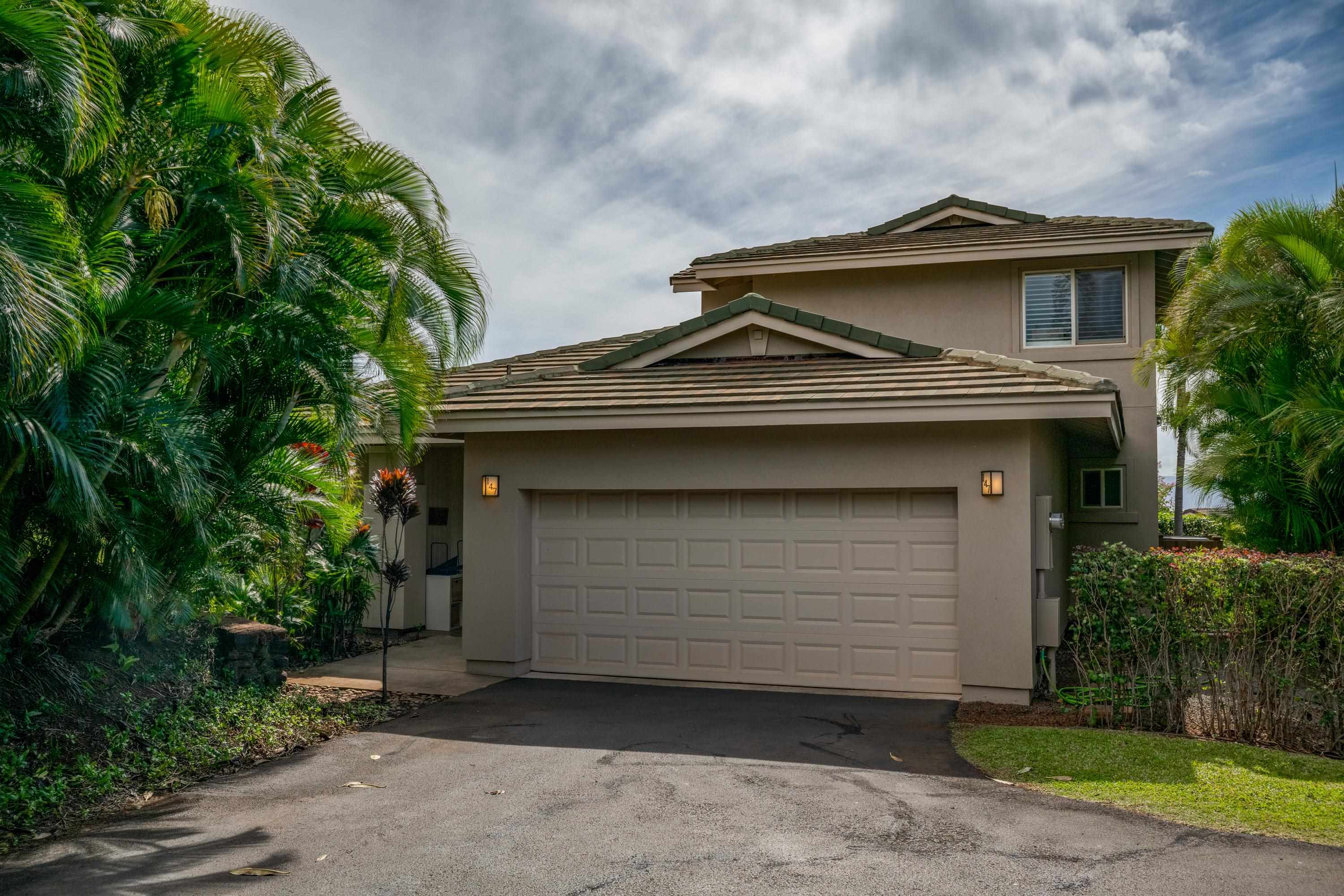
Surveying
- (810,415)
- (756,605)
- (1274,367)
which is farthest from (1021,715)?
(1274,367)

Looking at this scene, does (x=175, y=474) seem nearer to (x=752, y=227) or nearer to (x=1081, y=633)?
(x=1081, y=633)

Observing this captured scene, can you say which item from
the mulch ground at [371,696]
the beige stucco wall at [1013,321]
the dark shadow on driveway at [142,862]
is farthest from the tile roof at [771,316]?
the dark shadow on driveway at [142,862]

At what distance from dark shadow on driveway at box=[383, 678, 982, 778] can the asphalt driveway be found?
1.7 inches

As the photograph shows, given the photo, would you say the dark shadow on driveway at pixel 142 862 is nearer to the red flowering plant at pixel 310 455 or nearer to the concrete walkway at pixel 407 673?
the red flowering plant at pixel 310 455

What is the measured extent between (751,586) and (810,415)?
2.04m

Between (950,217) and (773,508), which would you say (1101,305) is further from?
(773,508)

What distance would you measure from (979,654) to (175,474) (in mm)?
7469

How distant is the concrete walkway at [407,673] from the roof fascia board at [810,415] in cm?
284

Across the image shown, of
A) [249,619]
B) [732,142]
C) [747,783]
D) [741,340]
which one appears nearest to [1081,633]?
[747,783]

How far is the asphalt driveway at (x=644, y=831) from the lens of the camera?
187 inches

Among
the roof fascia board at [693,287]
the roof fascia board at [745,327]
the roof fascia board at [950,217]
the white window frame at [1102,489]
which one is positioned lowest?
the white window frame at [1102,489]

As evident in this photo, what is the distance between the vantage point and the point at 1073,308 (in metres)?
14.4

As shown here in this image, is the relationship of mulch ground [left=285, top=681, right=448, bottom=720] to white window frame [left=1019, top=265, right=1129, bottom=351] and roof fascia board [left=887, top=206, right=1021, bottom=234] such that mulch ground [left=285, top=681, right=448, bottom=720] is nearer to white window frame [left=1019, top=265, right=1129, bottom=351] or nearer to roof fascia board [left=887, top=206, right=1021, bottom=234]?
white window frame [left=1019, top=265, right=1129, bottom=351]

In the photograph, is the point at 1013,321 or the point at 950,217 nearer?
the point at 1013,321
